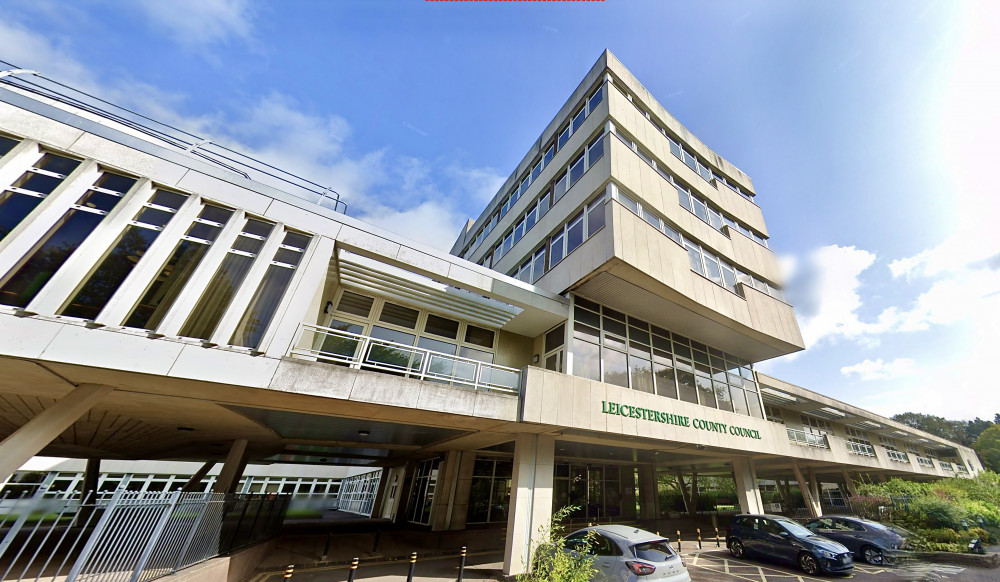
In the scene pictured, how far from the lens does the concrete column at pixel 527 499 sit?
396 inches

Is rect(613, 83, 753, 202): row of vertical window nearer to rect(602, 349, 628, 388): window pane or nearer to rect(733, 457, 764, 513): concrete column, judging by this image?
rect(602, 349, 628, 388): window pane

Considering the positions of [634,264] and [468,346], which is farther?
[468,346]

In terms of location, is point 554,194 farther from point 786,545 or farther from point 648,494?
point 648,494

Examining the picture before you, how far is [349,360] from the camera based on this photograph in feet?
29.9

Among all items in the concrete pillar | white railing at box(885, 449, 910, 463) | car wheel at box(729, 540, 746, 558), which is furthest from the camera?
white railing at box(885, 449, 910, 463)

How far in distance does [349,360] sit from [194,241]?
4544 mm

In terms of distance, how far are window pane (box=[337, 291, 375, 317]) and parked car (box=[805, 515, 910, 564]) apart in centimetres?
1916

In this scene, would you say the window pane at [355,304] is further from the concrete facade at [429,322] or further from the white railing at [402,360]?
the white railing at [402,360]

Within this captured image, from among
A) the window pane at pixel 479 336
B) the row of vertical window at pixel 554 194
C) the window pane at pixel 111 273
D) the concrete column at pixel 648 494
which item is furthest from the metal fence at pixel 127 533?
the concrete column at pixel 648 494

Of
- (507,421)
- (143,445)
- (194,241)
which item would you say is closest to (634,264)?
(507,421)

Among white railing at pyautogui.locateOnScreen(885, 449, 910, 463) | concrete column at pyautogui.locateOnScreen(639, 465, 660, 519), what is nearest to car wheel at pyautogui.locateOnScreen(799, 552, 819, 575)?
concrete column at pyautogui.locateOnScreen(639, 465, 660, 519)

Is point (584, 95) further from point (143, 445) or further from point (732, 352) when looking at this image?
point (143, 445)

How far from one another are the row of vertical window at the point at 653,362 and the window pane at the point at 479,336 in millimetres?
3698

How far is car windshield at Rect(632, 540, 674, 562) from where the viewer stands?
755 centimetres
